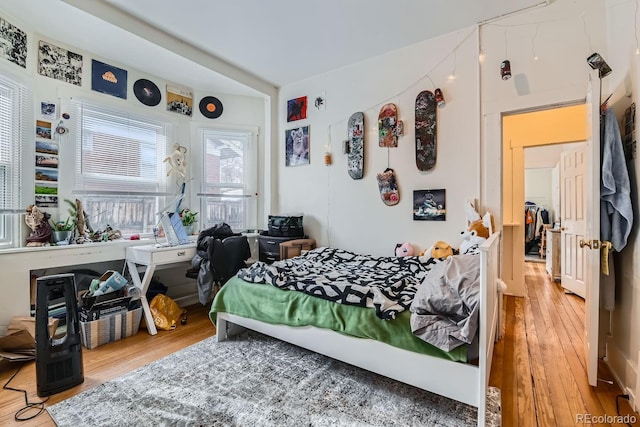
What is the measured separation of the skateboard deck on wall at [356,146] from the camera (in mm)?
3371

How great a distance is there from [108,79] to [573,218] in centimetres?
569

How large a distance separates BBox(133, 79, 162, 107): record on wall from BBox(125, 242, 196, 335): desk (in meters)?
1.67

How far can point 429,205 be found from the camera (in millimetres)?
2971

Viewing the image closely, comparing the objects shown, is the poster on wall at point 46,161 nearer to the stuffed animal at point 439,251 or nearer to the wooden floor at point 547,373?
the stuffed animal at point 439,251

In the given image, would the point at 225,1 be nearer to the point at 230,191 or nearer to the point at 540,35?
the point at 230,191

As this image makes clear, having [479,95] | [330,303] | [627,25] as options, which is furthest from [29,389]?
[627,25]

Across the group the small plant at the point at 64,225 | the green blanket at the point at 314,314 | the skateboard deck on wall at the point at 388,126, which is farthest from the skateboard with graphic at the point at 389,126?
the small plant at the point at 64,225

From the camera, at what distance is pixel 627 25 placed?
1938 mm

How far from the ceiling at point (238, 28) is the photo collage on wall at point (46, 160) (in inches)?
27.4

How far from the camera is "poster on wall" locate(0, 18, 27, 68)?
237cm

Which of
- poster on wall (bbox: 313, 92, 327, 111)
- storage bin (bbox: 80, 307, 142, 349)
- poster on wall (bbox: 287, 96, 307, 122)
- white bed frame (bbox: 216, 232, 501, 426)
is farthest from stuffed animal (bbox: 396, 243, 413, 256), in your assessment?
storage bin (bbox: 80, 307, 142, 349)

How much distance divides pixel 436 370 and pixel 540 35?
269cm

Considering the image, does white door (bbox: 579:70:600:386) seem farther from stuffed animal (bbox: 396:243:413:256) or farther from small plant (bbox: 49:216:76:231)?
small plant (bbox: 49:216:76:231)

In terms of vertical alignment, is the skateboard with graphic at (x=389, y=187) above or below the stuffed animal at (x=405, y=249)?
above
